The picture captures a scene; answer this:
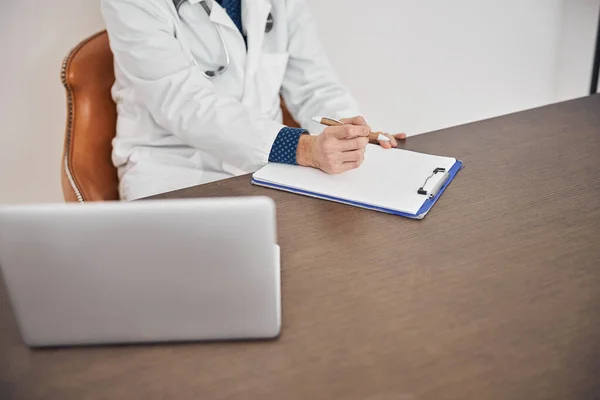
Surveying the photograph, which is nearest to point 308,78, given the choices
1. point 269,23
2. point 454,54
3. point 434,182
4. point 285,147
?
point 269,23

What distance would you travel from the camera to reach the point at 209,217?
68cm

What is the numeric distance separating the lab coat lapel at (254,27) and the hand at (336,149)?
0.41 meters

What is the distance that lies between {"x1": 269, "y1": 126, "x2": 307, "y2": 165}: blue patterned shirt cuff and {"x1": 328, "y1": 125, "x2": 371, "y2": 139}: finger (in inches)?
3.6

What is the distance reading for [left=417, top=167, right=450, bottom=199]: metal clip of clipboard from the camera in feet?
3.56

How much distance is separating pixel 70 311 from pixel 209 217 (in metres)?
0.22

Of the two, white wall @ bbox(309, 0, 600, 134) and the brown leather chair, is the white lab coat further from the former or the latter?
white wall @ bbox(309, 0, 600, 134)

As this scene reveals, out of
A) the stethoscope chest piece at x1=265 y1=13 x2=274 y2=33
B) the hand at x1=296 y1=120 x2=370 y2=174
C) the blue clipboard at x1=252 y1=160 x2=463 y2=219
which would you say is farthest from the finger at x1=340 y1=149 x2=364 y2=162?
the stethoscope chest piece at x1=265 y1=13 x2=274 y2=33

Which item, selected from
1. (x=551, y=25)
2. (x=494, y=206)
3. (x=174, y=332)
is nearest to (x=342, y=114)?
(x=494, y=206)

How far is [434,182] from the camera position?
1.11 m

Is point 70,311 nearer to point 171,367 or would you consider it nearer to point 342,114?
point 171,367

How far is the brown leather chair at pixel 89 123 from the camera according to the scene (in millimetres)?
1493

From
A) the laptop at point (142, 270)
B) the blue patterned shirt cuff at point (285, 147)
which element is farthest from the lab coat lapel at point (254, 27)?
the laptop at point (142, 270)

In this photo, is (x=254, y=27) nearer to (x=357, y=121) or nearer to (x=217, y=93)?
(x=217, y=93)

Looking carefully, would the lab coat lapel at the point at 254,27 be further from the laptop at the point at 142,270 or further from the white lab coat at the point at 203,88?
the laptop at the point at 142,270
